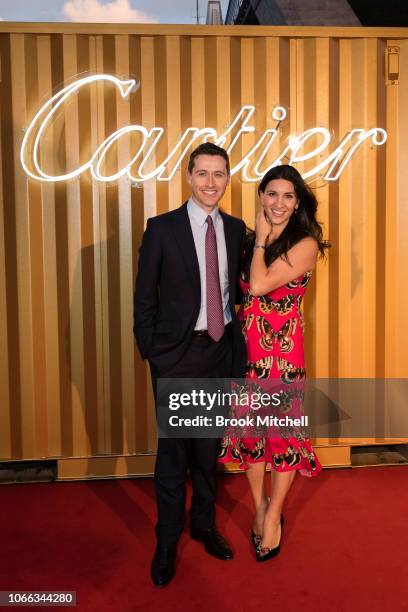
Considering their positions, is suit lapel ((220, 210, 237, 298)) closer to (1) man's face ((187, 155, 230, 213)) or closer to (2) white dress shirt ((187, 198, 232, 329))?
(2) white dress shirt ((187, 198, 232, 329))

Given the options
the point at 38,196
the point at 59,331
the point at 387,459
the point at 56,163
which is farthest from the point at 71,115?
the point at 387,459

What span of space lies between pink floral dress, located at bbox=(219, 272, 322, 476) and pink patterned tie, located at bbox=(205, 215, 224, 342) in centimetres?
A: 16

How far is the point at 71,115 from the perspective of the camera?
10.6 feet

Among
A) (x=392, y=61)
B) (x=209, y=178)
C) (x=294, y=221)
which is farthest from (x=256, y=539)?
(x=392, y=61)

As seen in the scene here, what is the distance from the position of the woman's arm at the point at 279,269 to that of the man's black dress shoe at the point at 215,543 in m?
1.11

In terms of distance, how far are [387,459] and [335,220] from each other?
1571 millimetres

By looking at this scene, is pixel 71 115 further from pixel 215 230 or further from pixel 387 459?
pixel 387 459

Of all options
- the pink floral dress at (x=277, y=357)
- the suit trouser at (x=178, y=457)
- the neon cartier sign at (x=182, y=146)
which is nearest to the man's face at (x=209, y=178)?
the pink floral dress at (x=277, y=357)

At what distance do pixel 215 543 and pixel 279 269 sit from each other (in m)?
1.25

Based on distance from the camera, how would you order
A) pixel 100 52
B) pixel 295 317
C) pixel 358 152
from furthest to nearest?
1. pixel 358 152
2. pixel 100 52
3. pixel 295 317

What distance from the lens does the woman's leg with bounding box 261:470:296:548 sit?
7.82 feet

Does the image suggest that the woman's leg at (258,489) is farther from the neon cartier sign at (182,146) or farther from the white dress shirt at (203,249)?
the neon cartier sign at (182,146)

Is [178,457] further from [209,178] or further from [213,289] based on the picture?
[209,178]

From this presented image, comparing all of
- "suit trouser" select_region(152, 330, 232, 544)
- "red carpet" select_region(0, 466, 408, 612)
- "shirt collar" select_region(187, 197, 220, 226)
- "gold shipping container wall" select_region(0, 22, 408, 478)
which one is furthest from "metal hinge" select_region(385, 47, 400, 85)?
"red carpet" select_region(0, 466, 408, 612)
